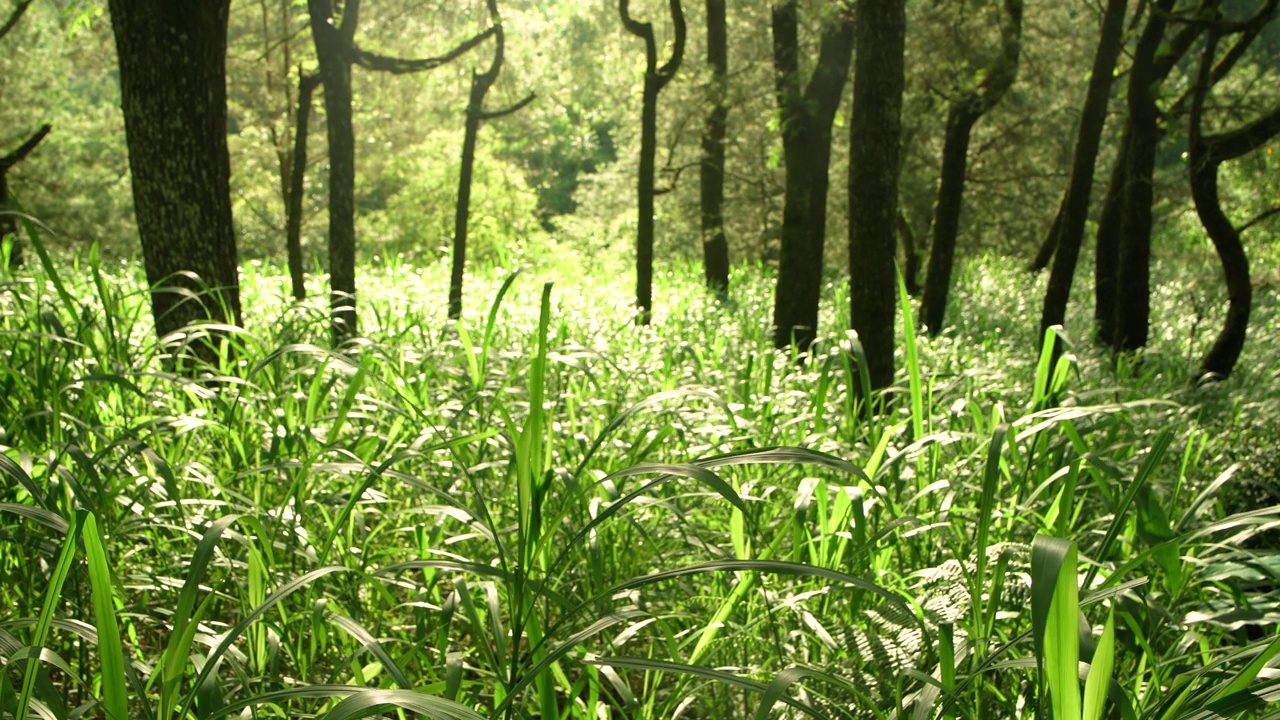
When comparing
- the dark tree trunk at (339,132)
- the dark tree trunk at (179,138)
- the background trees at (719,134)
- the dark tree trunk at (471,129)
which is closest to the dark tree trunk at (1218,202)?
the background trees at (719,134)

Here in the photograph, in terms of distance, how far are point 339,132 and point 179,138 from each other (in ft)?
11.1

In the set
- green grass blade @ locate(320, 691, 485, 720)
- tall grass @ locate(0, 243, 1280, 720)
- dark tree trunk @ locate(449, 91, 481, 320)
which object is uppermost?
dark tree trunk @ locate(449, 91, 481, 320)

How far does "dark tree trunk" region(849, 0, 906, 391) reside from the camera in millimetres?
5645

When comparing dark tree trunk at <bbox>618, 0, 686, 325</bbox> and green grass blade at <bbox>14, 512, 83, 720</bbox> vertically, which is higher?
dark tree trunk at <bbox>618, 0, 686, 325</bbox>

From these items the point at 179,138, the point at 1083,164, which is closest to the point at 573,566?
the point at 179,138

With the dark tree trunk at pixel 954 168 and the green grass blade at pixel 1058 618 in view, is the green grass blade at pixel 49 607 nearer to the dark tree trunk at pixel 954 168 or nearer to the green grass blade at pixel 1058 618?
the green grass blade at pixel 1058 618

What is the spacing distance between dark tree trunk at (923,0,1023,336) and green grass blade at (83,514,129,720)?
11318mm

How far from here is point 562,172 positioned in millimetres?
53969

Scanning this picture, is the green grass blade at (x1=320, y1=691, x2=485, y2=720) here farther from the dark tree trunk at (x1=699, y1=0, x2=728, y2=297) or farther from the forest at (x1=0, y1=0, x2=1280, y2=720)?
the dark tree trunk at (x1=699, y1=0, x2=728, y2=297)

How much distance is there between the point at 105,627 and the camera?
3.73ft

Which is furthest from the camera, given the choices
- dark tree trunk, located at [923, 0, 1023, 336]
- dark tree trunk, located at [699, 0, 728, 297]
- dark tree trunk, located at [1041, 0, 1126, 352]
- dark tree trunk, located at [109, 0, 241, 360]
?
dark tree trunk, located at [699, 0, 728, 297]

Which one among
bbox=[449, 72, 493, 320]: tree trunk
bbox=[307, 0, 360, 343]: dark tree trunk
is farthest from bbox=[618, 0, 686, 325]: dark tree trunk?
bbox=[307, 0, 360, 343]: dark tree trunk

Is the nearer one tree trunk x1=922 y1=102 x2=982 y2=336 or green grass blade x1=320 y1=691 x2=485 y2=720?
green grass blade x1=320 y1=691 x2=485 y2=720

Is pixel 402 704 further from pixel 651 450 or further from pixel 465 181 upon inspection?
pixel 465 181
